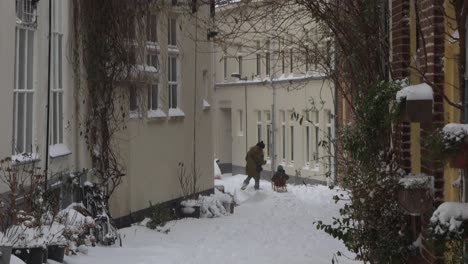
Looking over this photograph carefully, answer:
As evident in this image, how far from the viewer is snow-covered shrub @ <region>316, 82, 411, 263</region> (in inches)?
280

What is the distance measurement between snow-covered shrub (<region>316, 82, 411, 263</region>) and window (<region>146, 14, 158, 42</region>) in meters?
7.92

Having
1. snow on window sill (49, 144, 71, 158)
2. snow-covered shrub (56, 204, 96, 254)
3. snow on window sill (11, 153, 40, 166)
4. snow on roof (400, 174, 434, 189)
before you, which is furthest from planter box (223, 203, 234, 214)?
snow on roof (400, 174, 434, 189)

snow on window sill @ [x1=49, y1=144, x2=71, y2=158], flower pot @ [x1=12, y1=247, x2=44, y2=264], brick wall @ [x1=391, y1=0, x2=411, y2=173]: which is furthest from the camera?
snow on window sill @ [x1=49, y1=144, x2=71, y2=158]

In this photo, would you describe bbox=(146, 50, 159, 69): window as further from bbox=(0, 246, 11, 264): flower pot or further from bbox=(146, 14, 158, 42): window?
bbox=(0, 246, 11, 264): flower pot

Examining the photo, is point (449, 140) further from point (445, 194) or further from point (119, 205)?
point (119, 205)

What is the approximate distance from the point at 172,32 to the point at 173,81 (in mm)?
1024

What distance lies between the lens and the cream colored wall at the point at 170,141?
15.0 metres

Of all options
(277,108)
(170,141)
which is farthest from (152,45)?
(277,108)

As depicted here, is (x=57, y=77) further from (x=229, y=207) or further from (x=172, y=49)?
(x=229, y=207)

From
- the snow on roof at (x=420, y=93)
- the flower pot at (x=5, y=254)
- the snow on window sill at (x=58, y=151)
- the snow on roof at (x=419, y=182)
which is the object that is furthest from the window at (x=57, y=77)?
the snow on roof at (x=420, y=93)

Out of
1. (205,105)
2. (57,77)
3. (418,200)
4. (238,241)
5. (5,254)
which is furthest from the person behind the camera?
(205,105)

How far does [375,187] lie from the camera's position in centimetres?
735

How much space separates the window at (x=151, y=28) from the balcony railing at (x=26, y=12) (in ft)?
16.0

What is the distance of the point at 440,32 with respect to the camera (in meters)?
6.05
